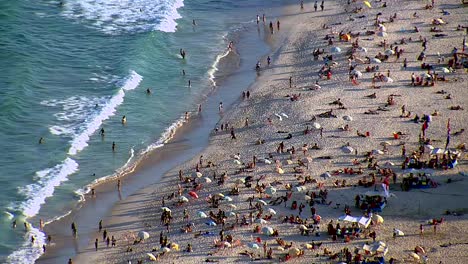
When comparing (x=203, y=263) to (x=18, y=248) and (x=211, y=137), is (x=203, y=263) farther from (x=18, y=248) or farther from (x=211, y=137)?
(x=211, y=137)

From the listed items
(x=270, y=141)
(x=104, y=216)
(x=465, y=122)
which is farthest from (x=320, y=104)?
(x=104, y=216)

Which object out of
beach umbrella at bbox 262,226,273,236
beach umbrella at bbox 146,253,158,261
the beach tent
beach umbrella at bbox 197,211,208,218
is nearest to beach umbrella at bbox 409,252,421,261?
the beach tent

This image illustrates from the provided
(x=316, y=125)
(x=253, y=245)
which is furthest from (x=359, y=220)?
(x=316, y=125)

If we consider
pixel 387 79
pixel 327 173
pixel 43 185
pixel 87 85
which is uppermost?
pixel 387 79

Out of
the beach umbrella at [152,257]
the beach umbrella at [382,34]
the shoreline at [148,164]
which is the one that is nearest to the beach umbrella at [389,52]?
the beach umbrella at [382,34]

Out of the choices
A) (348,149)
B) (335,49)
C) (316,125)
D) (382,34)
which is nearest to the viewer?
(348,149)

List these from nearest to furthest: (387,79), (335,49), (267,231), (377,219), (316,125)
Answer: (267,231), (377,219), (316,125), (387,79), (335,49)

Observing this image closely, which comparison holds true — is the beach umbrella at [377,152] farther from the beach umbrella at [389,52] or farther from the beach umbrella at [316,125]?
the beach umbrella at [389,52]

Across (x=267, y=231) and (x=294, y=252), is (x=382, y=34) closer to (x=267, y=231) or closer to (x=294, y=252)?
(x=267, y=231)
